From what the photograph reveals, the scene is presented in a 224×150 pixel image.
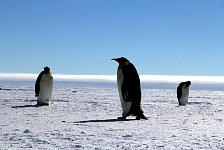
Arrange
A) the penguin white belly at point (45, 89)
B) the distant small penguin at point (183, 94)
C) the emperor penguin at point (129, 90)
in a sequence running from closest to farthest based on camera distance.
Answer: the emperor penguin at point (129, 90) < the penguin white belly at point (45, 89) < the distant small penguin at point (183, 94)

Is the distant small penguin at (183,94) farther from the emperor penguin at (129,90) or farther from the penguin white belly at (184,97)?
the emperor penguin at (129,90)

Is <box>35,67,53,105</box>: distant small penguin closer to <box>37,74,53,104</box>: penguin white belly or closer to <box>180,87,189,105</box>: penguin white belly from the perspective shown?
<box>37,74,53,104</box>: penguin white belly

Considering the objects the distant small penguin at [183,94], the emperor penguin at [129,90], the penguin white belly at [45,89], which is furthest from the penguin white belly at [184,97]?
the emperor penguin at [129,90]

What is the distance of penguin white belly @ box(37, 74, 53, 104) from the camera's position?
550 inches

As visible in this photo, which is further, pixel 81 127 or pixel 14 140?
pixel 81 127

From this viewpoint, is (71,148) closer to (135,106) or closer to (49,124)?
(49,124)

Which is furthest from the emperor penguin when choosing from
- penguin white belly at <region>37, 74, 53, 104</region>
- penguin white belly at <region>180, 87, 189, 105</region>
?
penguin white belly at <region>180, 87, 189, 105</region>

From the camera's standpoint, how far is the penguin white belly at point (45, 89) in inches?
550

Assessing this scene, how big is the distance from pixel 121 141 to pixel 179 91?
1182 centimetres

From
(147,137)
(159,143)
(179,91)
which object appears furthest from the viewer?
(179,91)

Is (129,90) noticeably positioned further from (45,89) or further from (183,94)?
(183,94)

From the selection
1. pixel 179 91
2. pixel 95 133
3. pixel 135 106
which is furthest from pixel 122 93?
pixel 179 91

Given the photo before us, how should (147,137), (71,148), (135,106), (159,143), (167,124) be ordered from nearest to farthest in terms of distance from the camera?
(71,148) → (159,143) → (147,137) → (167,124) → (135,106)

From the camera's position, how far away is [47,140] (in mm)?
5754
